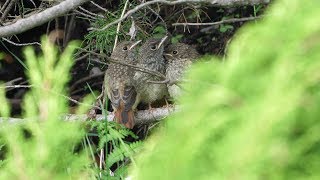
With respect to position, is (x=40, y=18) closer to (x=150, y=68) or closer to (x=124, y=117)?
(x=124, y=117)

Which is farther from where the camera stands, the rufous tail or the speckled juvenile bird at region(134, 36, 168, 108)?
the speckled juvenile bird at region(134, 36, 168, 108)

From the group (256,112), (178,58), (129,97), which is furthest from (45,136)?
(178,58)

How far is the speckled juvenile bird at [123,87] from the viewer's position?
4.69 meters

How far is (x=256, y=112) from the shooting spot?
985mm

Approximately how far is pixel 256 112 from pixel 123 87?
4.10 meters

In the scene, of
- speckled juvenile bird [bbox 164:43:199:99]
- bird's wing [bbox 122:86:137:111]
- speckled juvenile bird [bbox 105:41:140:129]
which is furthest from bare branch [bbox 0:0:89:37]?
speckled juvenile bird [bbox 164:43:199:99]

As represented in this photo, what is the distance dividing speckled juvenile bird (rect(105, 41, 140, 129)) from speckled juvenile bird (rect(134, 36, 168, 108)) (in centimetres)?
6

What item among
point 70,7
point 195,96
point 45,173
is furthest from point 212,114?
point 70,7

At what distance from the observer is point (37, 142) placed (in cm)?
127

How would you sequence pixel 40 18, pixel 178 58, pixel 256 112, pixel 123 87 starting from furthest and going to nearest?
1. pixel 178 58
2. pixel 123 87
3. pixel 40 18
4. pixel 256 112

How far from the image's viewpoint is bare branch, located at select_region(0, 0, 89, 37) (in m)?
3.41

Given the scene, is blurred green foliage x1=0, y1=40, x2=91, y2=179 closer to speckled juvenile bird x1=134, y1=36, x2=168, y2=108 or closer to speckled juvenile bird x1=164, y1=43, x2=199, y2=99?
speckled juvenile bird x1=134, y1=36, x2=168, y2=108

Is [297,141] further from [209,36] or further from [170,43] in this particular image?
[209,36]

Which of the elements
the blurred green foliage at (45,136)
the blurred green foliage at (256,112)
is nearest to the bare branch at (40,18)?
the blurred green foliage at (45,136)
